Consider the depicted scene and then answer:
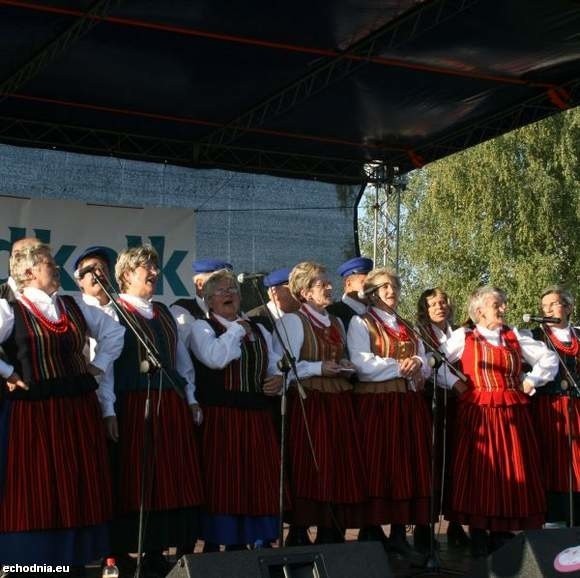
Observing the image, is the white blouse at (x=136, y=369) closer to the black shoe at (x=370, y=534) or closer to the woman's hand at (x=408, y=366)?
the woman's hand at (x=408, y=366)

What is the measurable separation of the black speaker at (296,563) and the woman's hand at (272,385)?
6.52 ft

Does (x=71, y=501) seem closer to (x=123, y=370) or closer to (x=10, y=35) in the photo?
(x=123, y=370)

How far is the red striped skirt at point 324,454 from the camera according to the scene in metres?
5.60

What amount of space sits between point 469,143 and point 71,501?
5111 millimetres

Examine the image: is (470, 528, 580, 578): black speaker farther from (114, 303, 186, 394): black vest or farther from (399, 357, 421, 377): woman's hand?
(399, 357, 421, 377): woman's hand

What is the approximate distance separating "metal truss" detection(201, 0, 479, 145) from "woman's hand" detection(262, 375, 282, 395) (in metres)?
2.45

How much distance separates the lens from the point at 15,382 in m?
4.34

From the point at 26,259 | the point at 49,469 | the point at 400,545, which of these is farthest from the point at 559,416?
the point at 26,259

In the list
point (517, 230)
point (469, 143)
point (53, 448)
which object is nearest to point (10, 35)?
point (53, 448)

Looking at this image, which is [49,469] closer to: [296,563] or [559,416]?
[296,563]

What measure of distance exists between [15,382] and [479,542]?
294 centimetres

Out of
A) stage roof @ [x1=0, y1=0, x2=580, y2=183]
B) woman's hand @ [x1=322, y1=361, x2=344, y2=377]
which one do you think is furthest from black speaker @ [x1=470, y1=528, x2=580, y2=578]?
stage roof @ [x1=0, y1=0, x2=580, y2=183]

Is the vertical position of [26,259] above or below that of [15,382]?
above

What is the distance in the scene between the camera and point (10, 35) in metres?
6.54
